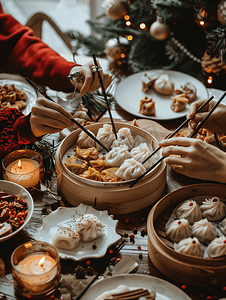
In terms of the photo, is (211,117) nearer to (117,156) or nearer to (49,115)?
(117,156)

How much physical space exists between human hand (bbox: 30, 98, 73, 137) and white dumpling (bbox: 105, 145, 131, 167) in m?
0.31

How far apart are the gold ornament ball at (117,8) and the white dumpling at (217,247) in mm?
2288

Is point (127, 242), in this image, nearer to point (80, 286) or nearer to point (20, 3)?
point (80, 286)

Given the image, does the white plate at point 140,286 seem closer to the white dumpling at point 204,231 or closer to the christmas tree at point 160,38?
the white dumpling at point 204,231

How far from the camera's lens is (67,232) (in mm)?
1416

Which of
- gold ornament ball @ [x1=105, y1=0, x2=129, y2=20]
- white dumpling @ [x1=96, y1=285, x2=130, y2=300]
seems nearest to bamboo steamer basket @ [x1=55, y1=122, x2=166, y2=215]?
white dumpling @ [x1=96, y1=285, x2=130, y2=300]

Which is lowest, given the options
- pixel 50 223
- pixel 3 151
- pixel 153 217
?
pixel 153 217

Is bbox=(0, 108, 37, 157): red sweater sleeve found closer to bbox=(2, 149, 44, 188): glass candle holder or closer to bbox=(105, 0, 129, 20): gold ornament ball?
bbox=(2, 149, 44, 188): glass candle holder

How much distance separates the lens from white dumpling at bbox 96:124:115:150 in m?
1.99

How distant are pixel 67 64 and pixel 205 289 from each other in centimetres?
188

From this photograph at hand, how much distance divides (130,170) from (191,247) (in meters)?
0.50

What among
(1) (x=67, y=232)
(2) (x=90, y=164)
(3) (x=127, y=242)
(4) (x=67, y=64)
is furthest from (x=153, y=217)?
(4) (x=67, y=64)

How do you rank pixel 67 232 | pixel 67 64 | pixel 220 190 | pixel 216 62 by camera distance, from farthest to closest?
1. pixel 216 62
2. pixel 67 64
3. pixel 220 190
4. pixel 67 232

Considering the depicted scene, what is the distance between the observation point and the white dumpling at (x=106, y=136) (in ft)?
6.51
